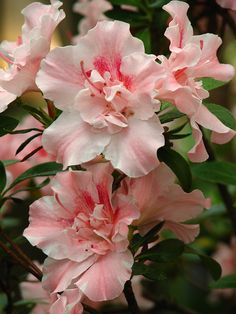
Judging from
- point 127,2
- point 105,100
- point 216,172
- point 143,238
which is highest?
point 105,100

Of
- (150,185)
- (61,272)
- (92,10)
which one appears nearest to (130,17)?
(92,10)

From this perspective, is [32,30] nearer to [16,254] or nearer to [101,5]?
[16,254]

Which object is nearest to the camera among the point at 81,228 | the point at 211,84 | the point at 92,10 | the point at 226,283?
the point at 81,228

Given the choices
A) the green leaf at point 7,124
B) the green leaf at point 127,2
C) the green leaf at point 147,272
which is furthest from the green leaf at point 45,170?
the green leaf at point 127,2

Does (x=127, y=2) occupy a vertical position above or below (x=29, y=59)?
below

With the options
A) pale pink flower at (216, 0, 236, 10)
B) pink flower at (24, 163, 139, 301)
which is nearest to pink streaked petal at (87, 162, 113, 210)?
pink flower at (24, 163, 139, 301)

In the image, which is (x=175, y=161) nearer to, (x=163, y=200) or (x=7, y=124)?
(x=163, y=200)
